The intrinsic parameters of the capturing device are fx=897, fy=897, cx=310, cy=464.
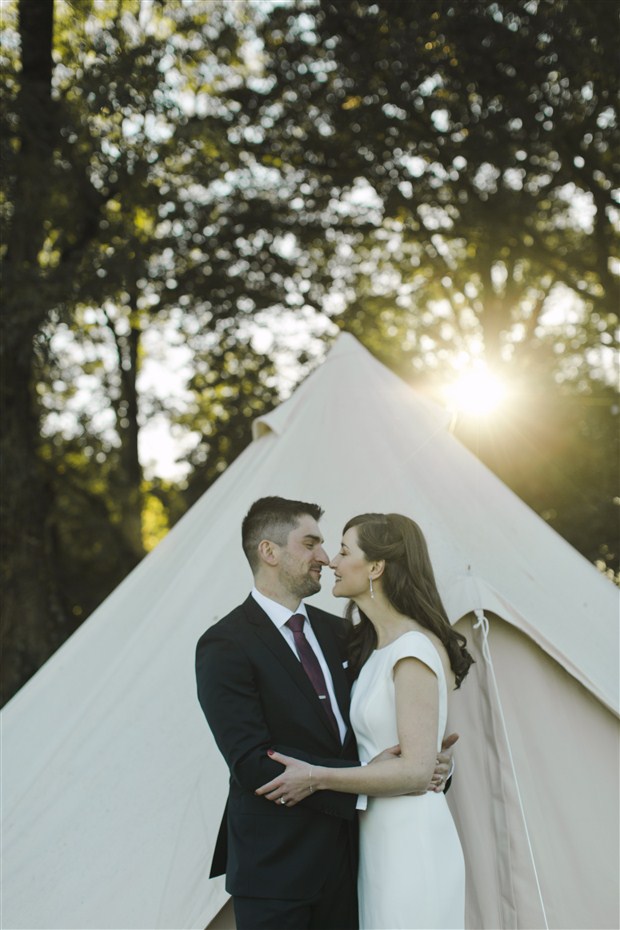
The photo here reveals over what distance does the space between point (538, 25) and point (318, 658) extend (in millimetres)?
8498

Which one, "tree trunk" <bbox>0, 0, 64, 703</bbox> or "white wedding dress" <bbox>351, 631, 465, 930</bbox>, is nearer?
"white wedding dress" <bbox>351, 631, 465, 930</bbox>

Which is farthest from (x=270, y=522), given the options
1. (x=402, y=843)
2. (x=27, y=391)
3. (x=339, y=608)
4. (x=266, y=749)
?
(x=27, y=391)

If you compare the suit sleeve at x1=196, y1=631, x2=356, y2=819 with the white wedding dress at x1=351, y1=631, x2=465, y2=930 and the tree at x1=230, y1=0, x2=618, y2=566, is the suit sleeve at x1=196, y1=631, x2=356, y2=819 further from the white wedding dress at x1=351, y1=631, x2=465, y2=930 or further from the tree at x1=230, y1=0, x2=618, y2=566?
the tree at x1=230, y1=0, x2=618, y2=566

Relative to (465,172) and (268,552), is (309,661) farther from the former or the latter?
(465,172)

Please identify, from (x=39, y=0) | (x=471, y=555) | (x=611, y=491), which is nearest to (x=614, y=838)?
(x=471, y=555)

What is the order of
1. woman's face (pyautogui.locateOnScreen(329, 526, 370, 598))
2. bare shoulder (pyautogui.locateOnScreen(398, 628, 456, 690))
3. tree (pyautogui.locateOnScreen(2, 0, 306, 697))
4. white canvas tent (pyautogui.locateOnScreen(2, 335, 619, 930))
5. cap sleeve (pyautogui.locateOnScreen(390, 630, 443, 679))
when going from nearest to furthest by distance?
1. cap sleeve (pyautogui.locateOnScreen(390, 630, 443, 679))
2. bare shoulder (pyautogui.locateOnScreen(398, 628, 456, 690))
3. woman's face (pyautogui.locateOnScreen(329, 526, 370, 598))
4. white canvas tent (pyautogui.locateOnScreen(2, 335, 619, 930))
5. tree (pyautogui.locateOnScreen(2, 0, 306, 697))

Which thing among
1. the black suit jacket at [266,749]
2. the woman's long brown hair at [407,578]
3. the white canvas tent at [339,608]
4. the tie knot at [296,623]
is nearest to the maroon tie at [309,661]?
the tie knot at [296,623]

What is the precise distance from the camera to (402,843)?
3281mm

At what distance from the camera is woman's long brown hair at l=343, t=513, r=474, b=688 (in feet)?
11.7

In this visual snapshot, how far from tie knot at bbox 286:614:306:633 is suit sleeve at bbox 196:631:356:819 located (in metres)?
0.31

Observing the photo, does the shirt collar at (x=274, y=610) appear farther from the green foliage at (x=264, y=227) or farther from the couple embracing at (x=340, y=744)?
the green foliage at (x=264, y=227)

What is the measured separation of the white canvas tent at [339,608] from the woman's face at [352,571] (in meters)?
0.80

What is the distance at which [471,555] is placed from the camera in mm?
4793

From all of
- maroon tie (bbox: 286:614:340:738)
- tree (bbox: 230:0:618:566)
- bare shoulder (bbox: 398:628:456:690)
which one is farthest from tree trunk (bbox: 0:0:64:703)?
bare shoulder (bbox: 398:628:456:690)
